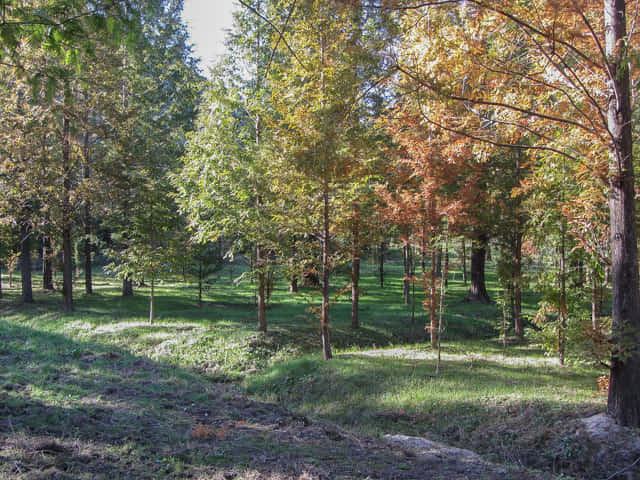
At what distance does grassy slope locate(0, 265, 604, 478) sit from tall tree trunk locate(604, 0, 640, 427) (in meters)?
0.78

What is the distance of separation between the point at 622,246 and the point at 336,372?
5.99m

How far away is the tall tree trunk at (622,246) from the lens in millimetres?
5500

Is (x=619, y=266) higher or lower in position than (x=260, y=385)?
higher

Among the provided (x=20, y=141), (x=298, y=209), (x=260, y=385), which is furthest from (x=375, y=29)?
(x=20, y=141)

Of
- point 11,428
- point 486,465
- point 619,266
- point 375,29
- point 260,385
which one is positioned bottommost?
point 260,385

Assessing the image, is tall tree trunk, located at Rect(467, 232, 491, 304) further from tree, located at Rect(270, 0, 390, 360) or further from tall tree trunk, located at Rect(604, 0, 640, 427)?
A: tall tree trunk, located at Rect(604, 0, 640, 427)

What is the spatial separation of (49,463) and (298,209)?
7.25m

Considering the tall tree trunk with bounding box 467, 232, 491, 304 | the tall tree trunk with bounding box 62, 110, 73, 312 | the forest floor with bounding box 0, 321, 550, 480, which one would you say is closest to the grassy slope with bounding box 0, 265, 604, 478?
the forest floor with bounding box 0, 321, 550, 480

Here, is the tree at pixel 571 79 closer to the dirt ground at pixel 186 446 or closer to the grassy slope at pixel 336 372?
the grassy slope at pixel 336 372

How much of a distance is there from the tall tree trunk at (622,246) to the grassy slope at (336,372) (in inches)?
30.7

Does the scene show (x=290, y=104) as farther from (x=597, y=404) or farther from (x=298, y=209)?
(x=597, y=404)

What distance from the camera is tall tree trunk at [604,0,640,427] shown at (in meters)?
5.50

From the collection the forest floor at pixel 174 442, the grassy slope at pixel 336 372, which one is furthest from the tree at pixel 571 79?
the forest floor at pixel 174 442

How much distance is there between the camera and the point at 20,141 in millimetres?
15312
